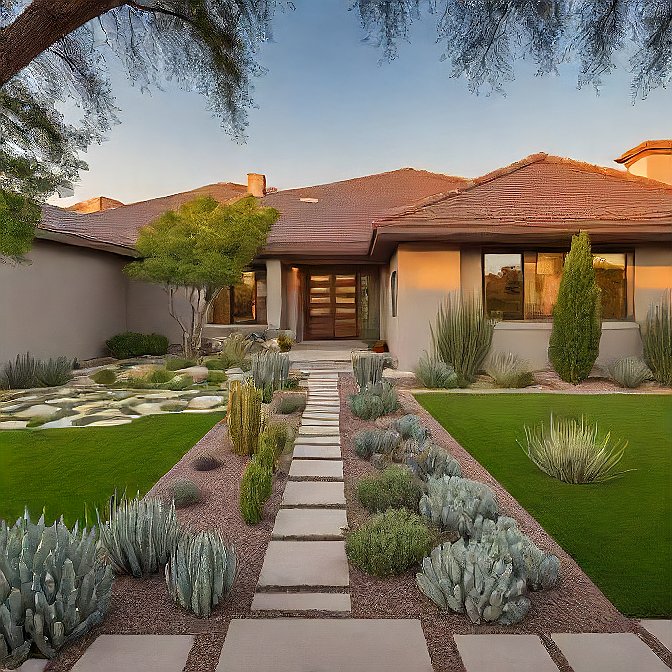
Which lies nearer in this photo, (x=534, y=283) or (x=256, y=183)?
(x=534, y=283)

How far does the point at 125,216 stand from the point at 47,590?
20387mm

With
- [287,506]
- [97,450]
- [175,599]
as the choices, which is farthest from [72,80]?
[175,599]

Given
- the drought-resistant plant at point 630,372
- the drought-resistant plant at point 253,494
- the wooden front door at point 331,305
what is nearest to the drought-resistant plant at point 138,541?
the drought-resistant plant at point 253,494

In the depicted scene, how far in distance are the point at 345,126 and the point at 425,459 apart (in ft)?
14.7

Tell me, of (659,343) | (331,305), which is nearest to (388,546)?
(659,343)

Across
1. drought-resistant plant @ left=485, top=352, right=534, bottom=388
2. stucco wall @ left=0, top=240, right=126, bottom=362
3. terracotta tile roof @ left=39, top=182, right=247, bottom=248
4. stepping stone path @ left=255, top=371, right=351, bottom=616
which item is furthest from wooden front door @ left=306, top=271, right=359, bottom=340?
stepping stone path @ left=255, top=371, right=351, bottom=616

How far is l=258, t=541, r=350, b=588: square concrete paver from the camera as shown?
301 cm

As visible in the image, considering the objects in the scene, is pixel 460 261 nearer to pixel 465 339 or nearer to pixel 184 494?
pixel 465 339

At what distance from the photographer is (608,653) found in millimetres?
2395

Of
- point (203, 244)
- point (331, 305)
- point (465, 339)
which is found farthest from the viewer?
point (331, 305)

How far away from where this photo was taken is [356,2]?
5387 mm

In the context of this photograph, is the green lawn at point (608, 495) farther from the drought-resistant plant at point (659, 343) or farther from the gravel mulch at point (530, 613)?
the drought-resistant plant at point (659, 343)

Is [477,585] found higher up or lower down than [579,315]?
lower down

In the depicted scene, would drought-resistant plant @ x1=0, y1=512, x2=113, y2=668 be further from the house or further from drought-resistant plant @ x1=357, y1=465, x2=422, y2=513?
the house
